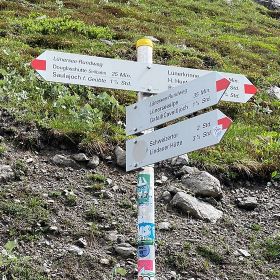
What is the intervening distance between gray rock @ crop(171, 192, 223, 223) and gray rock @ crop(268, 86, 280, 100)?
7.76m

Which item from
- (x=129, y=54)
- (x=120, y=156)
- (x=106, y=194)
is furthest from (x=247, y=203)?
(x=129, y=54)

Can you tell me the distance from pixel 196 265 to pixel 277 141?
17.7 feet

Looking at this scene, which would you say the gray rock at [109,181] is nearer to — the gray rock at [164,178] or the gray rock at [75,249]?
the gray rock at [164,178]

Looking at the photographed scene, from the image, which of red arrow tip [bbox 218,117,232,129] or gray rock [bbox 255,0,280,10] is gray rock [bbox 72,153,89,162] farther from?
gray rock [bbox 255,0,280,10]

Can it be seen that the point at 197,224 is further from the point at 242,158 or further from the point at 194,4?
the point at 194,4

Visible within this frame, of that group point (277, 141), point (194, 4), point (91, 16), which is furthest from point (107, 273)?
point (194, 4)

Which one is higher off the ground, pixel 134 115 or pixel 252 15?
pixel 252 15

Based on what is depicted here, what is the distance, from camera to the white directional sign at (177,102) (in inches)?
226

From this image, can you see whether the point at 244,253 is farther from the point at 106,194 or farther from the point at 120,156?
the point at 120,156

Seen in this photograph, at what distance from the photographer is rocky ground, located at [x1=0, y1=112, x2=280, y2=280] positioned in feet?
26.6

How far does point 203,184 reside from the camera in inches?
408

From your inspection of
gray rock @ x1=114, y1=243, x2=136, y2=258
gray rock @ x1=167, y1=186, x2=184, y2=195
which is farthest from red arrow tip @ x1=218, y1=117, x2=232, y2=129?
gray rock @ x1=167, y1=186, x2=184, y2=195

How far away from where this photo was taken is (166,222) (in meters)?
9.31

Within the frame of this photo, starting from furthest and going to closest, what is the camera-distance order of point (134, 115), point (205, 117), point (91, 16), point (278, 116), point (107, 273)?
1. point (91, 16)
2. point (278, 116)
3. point (107, 273)
4. point (134, 115)
5. point (205, 117)
